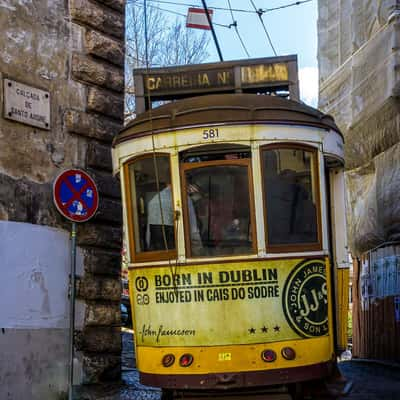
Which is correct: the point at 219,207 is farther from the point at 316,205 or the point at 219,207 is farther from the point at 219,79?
the point at 219,79

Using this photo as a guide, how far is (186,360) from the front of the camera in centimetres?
570

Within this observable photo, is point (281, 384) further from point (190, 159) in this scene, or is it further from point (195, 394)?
point (190, 159)

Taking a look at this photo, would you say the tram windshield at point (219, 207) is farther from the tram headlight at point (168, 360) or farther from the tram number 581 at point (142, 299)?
the tram headlight at point (168, 360)

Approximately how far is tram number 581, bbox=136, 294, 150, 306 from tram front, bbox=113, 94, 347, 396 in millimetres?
13

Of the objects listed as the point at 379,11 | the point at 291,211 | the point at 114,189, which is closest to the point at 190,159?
the point at 291,211

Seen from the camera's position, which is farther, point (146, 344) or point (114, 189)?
point (114, 189)

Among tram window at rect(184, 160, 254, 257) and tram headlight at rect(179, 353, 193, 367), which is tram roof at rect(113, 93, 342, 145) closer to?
tram window at rect(184, 160, 254, 257)

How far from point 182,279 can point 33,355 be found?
2.12 metres

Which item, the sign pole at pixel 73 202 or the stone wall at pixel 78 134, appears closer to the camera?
the sign pole at pixel 73 202

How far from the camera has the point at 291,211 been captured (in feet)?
19.2

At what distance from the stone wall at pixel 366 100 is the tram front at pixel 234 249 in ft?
13.4

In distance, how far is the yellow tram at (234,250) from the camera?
18.6 ft

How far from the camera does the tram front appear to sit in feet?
18.6
